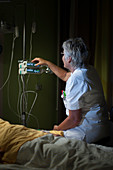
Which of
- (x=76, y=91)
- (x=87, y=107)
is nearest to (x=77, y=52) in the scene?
(x=76, y=91)

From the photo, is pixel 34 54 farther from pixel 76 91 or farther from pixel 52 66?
pixel 76 91

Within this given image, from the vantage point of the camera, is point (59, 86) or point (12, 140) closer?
point (12, 140)

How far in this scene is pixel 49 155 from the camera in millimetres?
949

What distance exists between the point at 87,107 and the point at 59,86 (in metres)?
1.35

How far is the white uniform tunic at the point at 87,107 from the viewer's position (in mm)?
1444

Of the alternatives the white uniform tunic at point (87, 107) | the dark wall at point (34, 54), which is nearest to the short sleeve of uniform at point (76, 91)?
the white uniform tunic at point (87, 107)

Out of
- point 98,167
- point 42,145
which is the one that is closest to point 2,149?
point 42,145

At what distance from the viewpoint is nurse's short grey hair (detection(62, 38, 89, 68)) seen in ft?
5.21

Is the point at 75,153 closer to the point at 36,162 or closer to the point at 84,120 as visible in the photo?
the point at 36,162

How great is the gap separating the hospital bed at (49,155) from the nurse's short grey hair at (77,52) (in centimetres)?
76

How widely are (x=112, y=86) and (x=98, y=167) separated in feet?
4.99

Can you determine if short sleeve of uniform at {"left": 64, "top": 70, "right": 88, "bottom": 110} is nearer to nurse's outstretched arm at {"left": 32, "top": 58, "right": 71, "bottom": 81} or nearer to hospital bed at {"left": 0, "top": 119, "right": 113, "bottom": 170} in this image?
hospital bed at {"left": 0, "top": 119, "right": 113, "bottom": 170}

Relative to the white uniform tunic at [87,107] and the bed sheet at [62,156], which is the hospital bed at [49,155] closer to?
the bed sheet at [62,156]

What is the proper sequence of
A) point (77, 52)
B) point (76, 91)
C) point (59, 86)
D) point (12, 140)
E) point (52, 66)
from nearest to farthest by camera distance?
point (12, 140) < point (76, 91) < point (77, 52) < point (52, 66) < point (59, 86)
